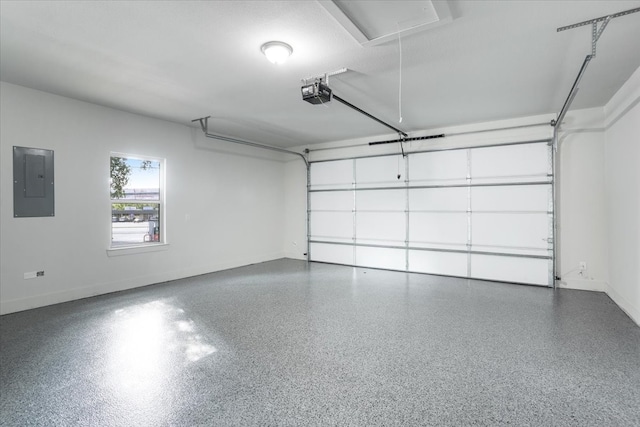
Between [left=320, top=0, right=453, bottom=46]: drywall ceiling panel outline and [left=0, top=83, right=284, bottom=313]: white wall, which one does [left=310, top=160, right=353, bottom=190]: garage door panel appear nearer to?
[left=0, top=83, right=284, bottom=313]: white wall

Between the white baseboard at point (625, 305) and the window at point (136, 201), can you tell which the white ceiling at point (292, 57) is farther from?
the white baseboard at point (625, 305)

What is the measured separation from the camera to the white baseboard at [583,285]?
4762 mm

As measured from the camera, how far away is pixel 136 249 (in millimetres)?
5094

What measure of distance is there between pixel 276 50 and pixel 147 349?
2.98 metres

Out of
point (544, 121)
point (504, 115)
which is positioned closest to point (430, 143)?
point (504, 115)

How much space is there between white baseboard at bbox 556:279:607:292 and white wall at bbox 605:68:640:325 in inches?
9.2

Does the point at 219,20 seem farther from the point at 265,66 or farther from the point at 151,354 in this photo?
the point at 151,354

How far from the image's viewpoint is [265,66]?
336cm

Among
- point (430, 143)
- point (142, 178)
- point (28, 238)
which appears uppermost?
point (430, 143)

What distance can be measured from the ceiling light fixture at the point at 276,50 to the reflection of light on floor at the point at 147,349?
2750 mm

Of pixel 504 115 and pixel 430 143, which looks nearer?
pixel 504 115

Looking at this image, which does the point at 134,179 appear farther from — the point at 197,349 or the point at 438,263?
the point at 438,263

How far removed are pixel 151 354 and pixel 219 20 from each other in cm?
289

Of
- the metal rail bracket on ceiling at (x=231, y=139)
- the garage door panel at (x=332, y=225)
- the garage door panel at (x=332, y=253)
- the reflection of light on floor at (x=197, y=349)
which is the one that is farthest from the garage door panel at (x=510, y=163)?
the reflection of light on floor at (x=197, y=349)
